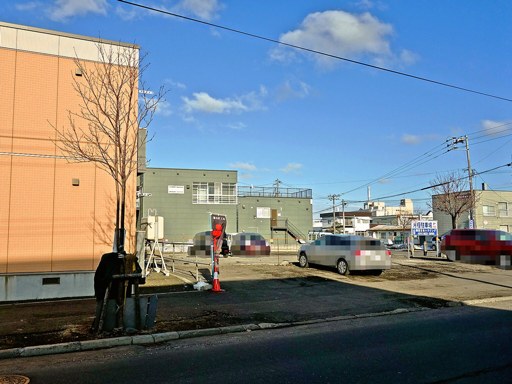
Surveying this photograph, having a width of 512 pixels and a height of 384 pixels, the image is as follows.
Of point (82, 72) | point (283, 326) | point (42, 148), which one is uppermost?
point (82, 72)

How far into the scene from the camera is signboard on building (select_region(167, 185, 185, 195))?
164ft

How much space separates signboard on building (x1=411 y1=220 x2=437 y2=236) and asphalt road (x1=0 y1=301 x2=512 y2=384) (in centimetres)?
1815

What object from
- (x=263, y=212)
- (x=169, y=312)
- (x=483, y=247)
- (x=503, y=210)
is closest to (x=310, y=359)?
(x=169, y=312)

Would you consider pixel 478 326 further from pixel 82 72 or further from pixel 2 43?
pixel 2 43

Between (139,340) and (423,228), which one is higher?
(423,228)

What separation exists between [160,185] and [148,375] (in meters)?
44.9

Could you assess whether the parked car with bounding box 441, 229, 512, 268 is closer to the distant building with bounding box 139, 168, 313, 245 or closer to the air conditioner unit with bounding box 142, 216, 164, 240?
the air conditioner unit with bounding box 142, 216, 164, 240

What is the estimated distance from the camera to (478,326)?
8.54m

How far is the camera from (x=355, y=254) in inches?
653

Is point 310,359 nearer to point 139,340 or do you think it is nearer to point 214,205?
point 139,340

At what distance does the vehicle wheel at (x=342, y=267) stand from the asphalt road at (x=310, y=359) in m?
8.11

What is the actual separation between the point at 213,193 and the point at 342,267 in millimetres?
35468

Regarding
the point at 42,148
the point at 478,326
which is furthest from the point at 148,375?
the point at 42,148

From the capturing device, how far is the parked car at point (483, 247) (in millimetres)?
19688
